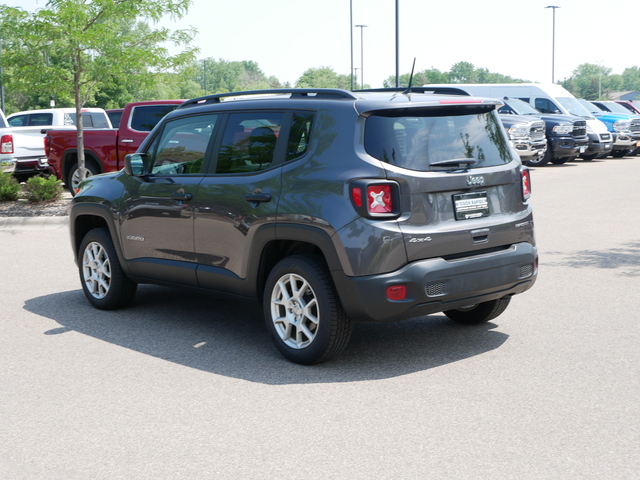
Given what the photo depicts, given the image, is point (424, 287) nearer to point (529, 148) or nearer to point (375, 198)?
point (375, 198)

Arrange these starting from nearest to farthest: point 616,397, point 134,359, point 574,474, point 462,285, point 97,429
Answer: point 574,474, point 97,429, point 616,397, point 462,285, point 134,359

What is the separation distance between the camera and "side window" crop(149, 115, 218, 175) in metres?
6.36

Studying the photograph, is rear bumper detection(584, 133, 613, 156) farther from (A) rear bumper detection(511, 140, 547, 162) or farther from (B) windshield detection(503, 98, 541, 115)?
(A) rear bumper detection(511, 140, 547, 162)

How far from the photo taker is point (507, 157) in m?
5.82

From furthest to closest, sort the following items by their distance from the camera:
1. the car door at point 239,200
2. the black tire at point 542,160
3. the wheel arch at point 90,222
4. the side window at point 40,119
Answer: the black tire at point 542,160 < the side window at point 40,119 < the wheel arch at point 90,222 < the car door at point 239,200

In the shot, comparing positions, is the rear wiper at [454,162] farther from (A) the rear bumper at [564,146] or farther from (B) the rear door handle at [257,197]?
(A) the rear bumper at [564,146]

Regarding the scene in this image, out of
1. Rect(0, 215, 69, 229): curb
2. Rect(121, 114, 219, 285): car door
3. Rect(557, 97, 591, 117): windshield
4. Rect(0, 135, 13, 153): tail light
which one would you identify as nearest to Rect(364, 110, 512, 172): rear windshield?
Rect(121, 114, 219, 285): car door

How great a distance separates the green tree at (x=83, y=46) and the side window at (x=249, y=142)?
9.12m

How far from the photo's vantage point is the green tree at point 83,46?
564 inches

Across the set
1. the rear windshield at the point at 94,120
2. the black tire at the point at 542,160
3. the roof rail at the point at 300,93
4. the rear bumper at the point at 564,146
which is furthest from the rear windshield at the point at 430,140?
the rear bumper at the point at 564,146

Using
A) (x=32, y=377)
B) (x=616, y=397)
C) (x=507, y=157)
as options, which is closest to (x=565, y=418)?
(x=616, y=397)

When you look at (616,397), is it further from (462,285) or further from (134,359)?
(134,359)

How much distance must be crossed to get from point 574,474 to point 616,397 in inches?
47.3

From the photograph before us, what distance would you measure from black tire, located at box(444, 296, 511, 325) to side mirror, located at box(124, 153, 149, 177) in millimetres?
2768
